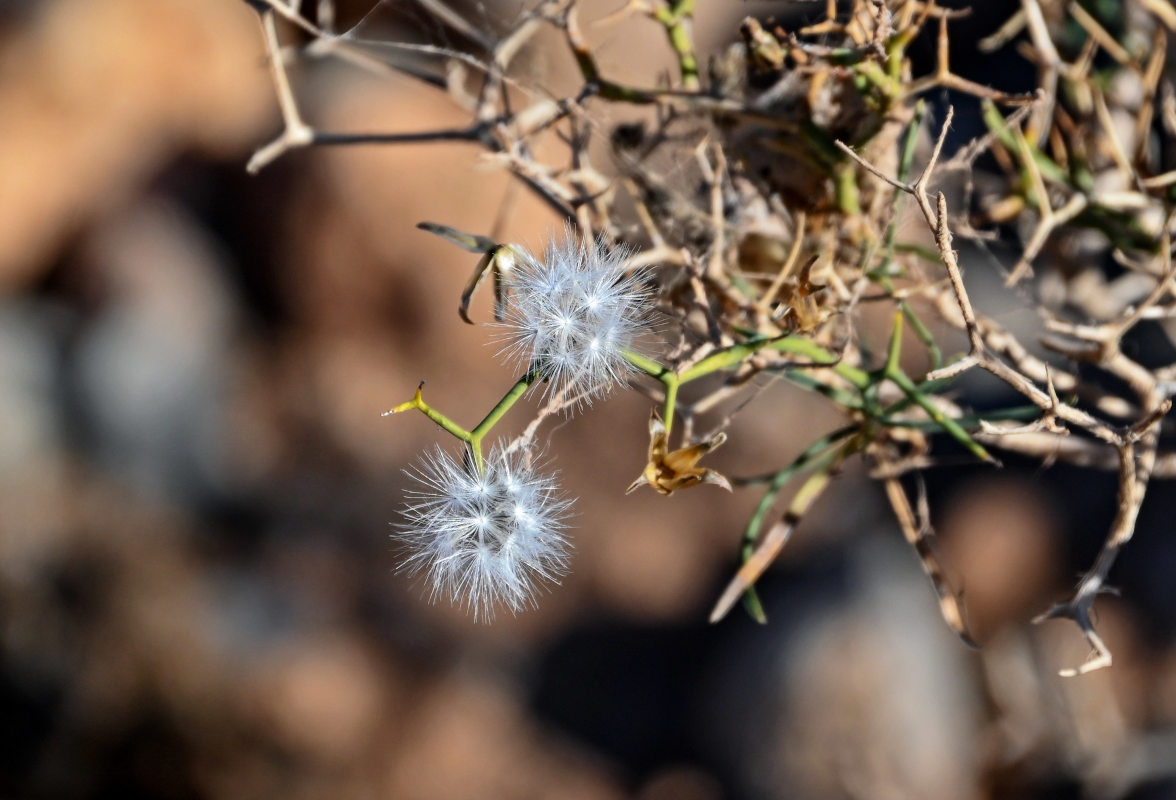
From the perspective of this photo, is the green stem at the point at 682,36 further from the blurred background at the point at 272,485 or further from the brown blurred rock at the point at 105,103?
the brown blurred rock at the point at 105,103

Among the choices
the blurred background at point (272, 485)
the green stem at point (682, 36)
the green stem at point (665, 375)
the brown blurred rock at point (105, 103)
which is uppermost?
the brown blurred rock at point (105, 103)

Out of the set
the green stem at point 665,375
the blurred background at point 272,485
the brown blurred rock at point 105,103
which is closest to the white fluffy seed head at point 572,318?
the green stem at point 665,375

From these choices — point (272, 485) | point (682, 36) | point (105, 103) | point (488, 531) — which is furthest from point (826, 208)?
point (105, 103)

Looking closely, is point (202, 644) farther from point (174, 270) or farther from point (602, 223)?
point (602, 223)

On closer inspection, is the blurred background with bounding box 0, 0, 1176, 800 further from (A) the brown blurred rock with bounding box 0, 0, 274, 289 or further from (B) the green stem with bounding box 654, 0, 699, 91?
(B) the green stem with bounding box 654, 0, 699, 91

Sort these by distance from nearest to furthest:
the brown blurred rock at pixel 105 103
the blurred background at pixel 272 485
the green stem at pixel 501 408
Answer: the green stem at pixel 501 408
the blurred background at pixel 272 485
the brown blurred rock at pixel 105 103

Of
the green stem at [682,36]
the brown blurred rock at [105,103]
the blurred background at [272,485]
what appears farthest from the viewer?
the brown blurred rock at [105,103]

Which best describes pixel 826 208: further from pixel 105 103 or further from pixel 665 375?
pixel 105 103

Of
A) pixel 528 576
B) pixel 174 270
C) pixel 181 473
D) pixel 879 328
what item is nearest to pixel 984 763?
pixel 879 328
